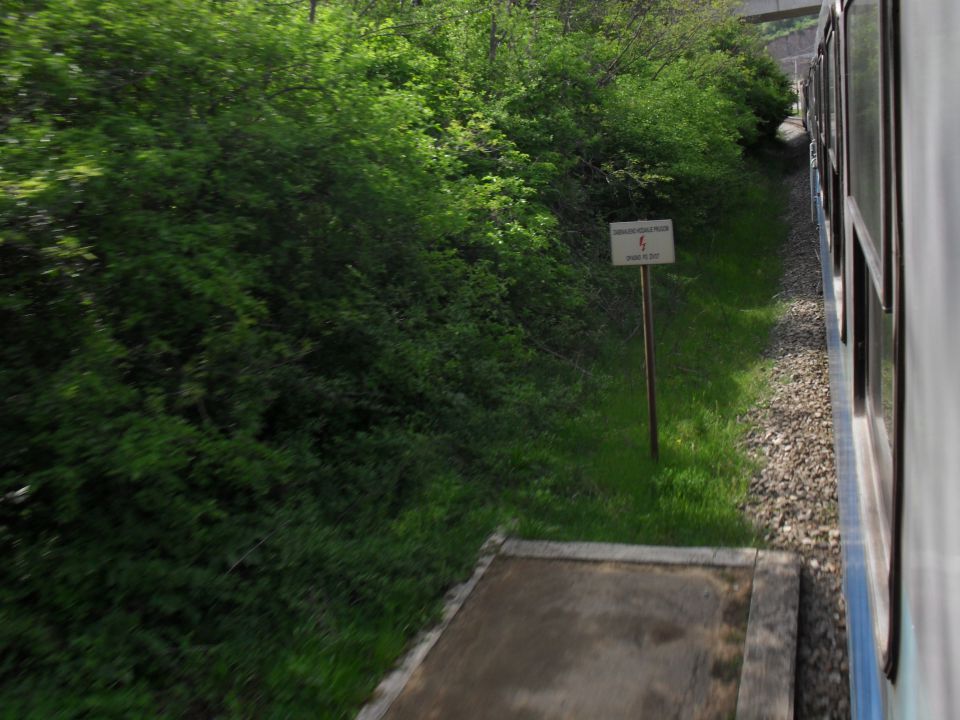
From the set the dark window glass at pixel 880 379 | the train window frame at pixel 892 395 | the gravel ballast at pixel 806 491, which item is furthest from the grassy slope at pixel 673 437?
the train window frame at pixel 892 395

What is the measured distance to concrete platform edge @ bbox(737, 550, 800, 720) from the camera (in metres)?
3.63

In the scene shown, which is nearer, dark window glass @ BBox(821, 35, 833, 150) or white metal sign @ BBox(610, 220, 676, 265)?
dark window glass @ BBox(821, 35, 833, 150)

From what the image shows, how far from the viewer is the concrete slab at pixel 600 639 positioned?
374 centimetres

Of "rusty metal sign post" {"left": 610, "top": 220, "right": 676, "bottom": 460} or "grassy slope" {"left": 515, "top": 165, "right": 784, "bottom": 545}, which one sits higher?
"rusty metal sign post" {"left": 610, "top": 220, "right": 676, "bottom": 460}

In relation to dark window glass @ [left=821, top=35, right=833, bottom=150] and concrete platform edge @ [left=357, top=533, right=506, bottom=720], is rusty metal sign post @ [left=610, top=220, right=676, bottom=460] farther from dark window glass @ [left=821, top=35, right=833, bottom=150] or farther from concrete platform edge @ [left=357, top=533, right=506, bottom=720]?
concrete platform edge @ [left=357, top=533, right=506, bottom=720]

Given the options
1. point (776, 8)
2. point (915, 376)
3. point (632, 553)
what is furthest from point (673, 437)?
point (776, 8)

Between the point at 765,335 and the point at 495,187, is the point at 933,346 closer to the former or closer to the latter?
the point at 495,187

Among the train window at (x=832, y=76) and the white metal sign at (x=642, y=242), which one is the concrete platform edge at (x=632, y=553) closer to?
the white metal sign at (x=642, y=242)

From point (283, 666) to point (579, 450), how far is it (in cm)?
347

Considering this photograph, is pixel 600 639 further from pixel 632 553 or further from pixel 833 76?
pixel 833 76

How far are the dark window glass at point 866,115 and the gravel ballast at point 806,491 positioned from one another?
7.01ft

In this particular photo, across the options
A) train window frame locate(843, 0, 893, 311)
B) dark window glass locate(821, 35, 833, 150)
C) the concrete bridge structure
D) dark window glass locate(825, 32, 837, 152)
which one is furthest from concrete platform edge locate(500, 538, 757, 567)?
the concrete bridge structure

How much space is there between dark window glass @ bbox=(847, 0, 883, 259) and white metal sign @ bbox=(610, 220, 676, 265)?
329 cm

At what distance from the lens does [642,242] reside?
6.67 metres
